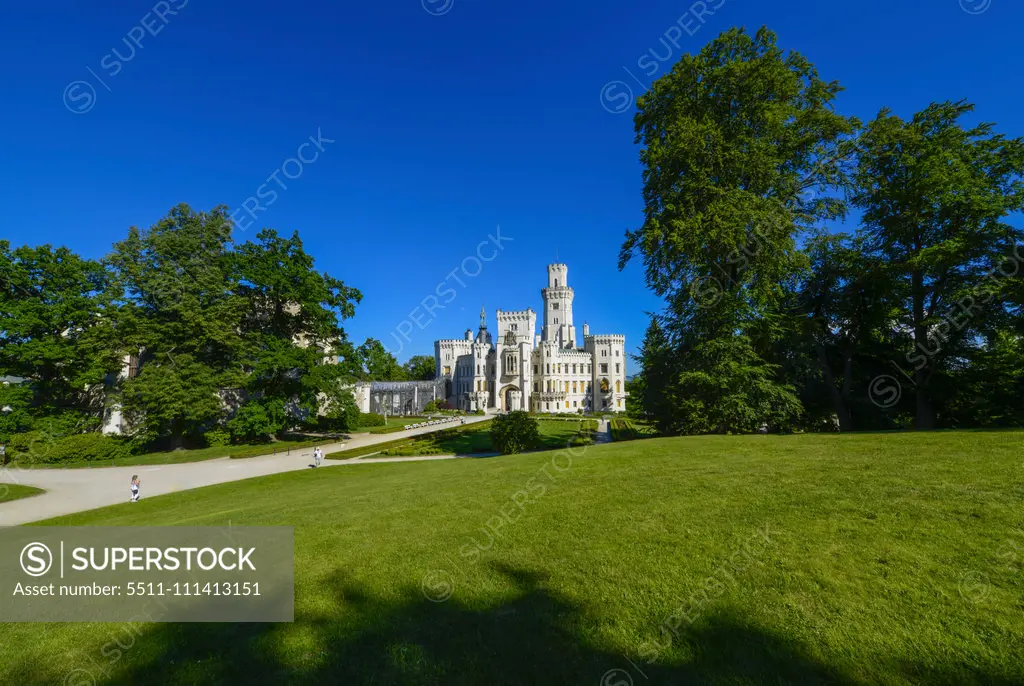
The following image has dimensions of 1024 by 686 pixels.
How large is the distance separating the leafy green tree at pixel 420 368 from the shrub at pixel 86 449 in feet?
261

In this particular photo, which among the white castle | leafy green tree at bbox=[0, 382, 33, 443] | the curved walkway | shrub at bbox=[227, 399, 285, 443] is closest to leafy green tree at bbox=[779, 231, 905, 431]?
the curved walkway

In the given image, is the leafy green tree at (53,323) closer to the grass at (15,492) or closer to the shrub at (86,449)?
the shrub at (86,449)

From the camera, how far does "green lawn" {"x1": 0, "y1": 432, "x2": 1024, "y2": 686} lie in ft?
12.3

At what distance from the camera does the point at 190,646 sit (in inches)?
181

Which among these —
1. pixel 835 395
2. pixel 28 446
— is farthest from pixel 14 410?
pixel 835 395

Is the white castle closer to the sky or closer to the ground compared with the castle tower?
closer to the ground

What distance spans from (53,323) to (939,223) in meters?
45.7

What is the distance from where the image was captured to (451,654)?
413 cm

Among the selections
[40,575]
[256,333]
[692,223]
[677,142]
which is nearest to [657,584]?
[40,575]

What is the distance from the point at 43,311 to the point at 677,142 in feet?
116

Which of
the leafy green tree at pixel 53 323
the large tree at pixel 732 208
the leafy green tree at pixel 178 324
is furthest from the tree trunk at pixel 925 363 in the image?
the leafy green tree at pixel 53 323

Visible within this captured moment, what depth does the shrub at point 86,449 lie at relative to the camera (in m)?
23.8

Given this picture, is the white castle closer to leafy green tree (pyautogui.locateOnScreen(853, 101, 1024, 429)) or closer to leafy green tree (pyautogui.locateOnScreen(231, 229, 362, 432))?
leafy green tree (pyautogui.locateOnScreen(231, 229, 362, 432))

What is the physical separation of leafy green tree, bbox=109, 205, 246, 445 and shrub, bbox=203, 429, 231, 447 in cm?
99
